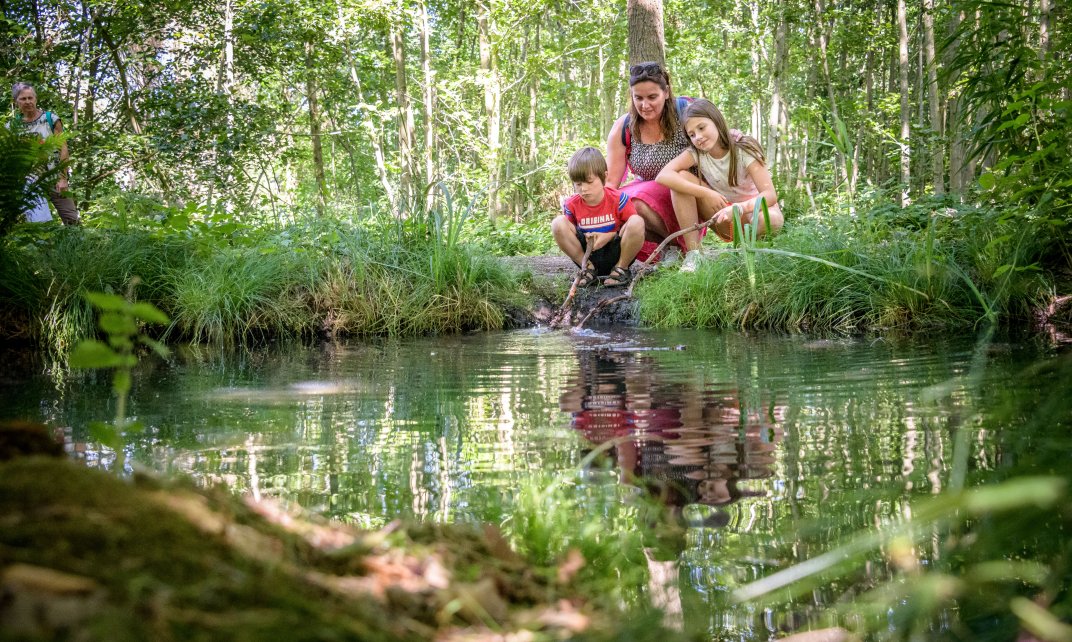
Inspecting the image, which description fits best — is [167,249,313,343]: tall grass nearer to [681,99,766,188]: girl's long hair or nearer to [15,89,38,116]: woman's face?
[15,89,38,116]: woman's face

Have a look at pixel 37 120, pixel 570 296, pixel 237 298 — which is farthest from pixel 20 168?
pixel 570 296

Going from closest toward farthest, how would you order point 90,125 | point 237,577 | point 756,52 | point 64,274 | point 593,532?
point 237,577 → point 593,532 → point 64,274 → point 90,125 → point 756,52

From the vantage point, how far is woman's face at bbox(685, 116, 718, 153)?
715 centimetres

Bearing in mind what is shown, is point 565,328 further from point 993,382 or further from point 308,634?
point 308,634

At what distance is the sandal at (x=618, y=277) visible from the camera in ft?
25.2

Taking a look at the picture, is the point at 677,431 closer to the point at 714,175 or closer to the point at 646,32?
the point at 714,175

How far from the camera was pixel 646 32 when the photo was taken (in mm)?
9078

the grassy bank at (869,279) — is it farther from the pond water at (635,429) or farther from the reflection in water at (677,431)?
the reflection in water at (677,431)

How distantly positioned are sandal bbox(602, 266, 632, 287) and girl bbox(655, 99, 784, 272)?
1.92 ft

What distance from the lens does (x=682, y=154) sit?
7.44 meters

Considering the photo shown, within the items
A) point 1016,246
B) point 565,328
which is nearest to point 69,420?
point 565,328

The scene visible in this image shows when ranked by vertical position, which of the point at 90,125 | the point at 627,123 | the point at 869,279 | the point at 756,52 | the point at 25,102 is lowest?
the point at 869,279

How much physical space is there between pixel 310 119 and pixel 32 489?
1410 cm

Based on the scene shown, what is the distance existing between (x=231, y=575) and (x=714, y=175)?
6869 mm
